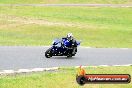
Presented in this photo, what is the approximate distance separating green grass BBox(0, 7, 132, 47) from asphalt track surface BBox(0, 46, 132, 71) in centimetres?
611

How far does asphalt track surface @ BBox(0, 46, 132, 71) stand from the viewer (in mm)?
18625

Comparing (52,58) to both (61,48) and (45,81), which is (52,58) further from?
(45,81)

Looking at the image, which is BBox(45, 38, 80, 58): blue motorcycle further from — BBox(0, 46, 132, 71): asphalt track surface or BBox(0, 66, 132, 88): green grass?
BBox(0, 66, 132, 88): green grass

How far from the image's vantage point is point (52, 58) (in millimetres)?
21156

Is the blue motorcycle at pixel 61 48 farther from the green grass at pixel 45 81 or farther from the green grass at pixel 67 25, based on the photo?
the green grass at pixel 67 25

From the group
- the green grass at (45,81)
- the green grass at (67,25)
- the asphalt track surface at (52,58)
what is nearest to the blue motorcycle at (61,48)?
the asphalt track surface at (52,58)

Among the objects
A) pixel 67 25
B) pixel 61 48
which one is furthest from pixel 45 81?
pixel 67 25

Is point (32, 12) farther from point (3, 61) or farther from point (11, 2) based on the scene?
point (3, 61)

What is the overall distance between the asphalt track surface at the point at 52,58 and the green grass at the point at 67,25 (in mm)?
6113

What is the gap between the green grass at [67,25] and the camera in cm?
3516

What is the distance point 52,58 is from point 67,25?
73.8ft

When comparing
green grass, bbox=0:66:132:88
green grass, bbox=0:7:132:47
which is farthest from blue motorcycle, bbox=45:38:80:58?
green grass, bbox=0:7:132:47

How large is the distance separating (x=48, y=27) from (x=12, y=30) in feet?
10.8

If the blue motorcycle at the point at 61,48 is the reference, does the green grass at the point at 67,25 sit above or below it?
below
